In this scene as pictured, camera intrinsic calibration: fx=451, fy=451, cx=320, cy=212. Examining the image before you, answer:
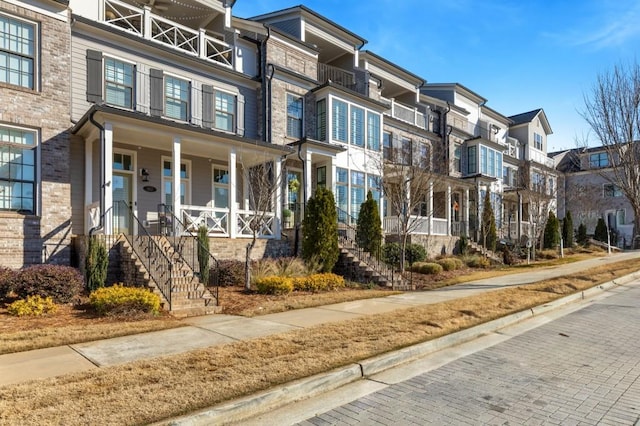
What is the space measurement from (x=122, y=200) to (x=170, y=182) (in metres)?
1.84

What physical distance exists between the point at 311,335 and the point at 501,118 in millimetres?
35448

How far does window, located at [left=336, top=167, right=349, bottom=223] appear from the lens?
20.2 meters

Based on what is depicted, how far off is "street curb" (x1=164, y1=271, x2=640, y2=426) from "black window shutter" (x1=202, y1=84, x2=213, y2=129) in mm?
12403

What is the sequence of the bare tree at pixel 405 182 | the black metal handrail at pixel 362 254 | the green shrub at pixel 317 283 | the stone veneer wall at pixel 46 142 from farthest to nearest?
1. the bare tree at pixel 405 182
2. the black metal handrail at pixel 362 254
3. the green shrub at pixel 317 283
4. the stone veneer wall at pixel 46 142

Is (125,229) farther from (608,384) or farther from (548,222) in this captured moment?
(548,222)

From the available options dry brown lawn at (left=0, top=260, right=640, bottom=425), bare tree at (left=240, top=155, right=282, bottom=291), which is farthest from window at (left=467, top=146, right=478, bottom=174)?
dry brown lawn at (left=0, top=260, right=640, bottom=425)

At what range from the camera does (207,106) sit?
55.5 feet

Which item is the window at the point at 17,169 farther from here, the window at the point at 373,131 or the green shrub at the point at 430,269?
the window at the point at 373,131

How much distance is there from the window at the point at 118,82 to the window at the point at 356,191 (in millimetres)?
10190

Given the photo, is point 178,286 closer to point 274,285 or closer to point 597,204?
point 274,285

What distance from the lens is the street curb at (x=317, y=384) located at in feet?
13.9

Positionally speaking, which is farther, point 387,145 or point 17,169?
point 387,145

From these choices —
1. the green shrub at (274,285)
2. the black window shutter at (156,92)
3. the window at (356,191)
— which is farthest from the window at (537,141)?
the green shrub at (274,285)

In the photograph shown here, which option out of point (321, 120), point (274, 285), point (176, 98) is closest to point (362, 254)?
point (274, 285)
